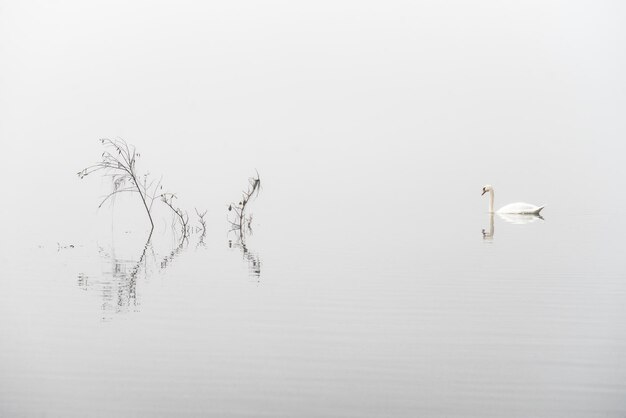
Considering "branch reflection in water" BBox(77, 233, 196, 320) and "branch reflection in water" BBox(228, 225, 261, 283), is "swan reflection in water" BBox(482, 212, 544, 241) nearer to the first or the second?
"branch reflection in water" BBox(228, 225, 261, 283)

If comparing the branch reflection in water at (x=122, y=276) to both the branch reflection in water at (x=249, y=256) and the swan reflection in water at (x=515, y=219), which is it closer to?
the branch reflection in water at (x=249, y=256)

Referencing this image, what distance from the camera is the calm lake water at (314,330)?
1092 cm

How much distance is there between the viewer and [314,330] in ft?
47.2

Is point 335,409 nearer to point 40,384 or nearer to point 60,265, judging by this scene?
point 40,384

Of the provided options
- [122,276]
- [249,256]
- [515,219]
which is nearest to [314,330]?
[122,276]

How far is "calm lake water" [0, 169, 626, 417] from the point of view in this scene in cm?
1092

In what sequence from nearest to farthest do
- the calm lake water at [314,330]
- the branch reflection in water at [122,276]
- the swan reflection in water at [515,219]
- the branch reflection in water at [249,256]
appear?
the calm lake water at [314,330] → the branch reflection in water at [122,276] → the branch reflection in water at [249,256] → the swan reflection in water at [515,219]

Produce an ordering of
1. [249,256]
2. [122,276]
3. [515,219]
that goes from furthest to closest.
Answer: [515,219]
[249,256]
[122,276]

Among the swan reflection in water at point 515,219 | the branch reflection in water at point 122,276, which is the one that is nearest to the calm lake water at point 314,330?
the branch reflection in water at point 122,276

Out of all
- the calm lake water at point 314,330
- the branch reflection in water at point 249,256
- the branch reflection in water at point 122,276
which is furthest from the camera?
the branch reflection in water at point 249,256

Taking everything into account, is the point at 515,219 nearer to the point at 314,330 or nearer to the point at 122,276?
the point at 122,276

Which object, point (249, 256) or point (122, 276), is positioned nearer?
point (122, 276)

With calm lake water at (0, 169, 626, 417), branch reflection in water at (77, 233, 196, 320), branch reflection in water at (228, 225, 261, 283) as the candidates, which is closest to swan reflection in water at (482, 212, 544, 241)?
branch reflection in water at (228, 225, 261, 283)

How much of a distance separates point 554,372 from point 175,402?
4068 mm
